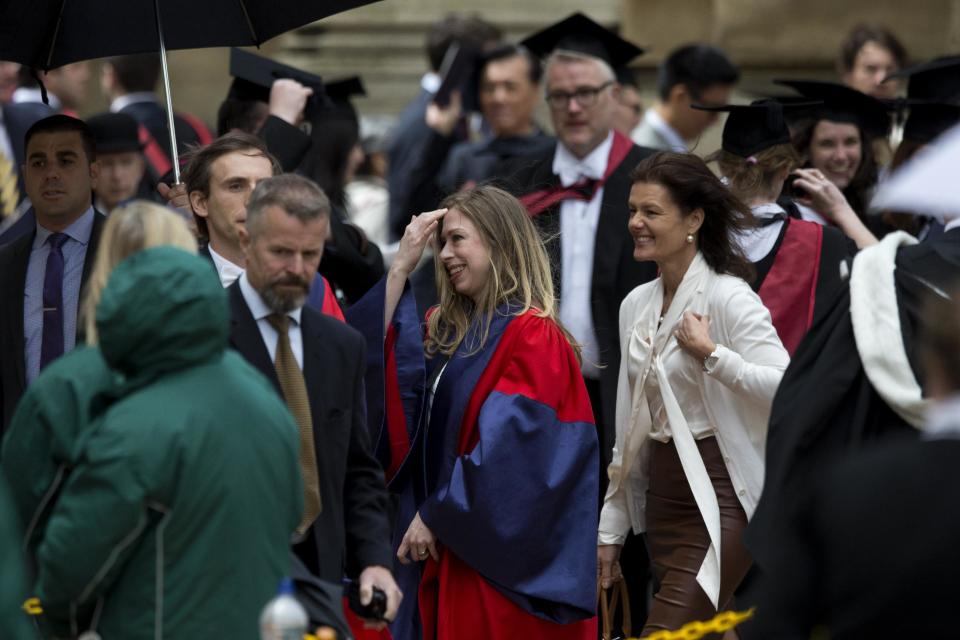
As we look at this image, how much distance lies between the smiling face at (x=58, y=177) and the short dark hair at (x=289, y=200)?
1783mm

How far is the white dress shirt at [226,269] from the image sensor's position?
5.80 meters

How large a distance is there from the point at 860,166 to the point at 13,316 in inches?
154

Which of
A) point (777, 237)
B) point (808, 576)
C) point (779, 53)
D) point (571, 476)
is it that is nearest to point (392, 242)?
point (779, 53)

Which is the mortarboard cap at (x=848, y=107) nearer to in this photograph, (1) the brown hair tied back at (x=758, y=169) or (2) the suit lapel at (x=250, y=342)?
(1) the brown hair tied back at (x=758, y=169)

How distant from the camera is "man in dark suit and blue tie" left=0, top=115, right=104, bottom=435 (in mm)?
6184

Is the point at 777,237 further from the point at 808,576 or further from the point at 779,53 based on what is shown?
the point at 779,53

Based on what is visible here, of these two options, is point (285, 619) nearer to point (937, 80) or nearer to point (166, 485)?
point (166, 485)

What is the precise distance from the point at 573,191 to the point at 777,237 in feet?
3.92

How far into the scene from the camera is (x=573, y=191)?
26.1 feet

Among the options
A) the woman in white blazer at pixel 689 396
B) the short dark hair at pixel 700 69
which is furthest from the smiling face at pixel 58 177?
the short dark hair at pixel 700 69

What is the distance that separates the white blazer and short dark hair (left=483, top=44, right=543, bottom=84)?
171 inches

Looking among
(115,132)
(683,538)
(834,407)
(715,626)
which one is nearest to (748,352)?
(683,538)

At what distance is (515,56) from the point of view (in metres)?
10.7

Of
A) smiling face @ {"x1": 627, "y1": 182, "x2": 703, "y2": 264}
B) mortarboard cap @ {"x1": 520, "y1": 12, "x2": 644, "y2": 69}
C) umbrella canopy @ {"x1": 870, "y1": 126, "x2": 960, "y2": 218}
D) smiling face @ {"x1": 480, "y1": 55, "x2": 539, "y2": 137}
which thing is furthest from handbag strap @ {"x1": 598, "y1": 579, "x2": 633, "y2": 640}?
smiling face @ {"x1": 480, "y1": 55, "x2": 539, "y2": 137}
